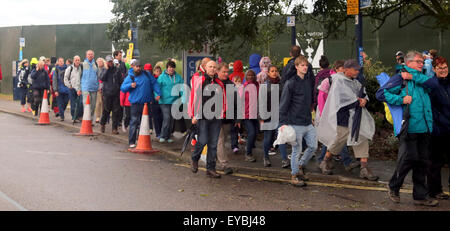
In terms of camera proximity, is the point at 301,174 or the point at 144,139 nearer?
the point at 301,174

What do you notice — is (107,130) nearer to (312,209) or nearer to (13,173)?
(13,173)

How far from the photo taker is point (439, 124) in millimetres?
7762

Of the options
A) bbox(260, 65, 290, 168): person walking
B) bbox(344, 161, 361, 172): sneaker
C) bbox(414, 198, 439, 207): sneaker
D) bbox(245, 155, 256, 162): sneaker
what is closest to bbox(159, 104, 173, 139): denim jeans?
bbox(245, 155, 256, 162): sneaker

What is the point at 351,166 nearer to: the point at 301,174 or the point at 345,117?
the point at 345,117

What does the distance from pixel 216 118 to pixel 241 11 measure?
4446mm

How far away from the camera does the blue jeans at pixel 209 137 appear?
9.55 metres

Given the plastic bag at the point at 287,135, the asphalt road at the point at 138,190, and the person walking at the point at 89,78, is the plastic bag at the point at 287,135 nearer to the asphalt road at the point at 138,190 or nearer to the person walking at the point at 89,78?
the asphalt road at the point at 138,190

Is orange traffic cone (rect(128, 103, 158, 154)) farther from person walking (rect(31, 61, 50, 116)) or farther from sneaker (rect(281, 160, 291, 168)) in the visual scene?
person walking (rect(31, 61, 50, 116))

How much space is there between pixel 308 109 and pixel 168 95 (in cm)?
509

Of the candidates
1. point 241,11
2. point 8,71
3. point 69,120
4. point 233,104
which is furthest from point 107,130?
point 8,71

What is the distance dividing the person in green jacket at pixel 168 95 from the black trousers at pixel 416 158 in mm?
6671

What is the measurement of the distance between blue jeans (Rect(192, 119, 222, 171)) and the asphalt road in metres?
0.27

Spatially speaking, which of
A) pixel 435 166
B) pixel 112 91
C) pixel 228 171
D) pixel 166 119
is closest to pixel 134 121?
pixel 166 119

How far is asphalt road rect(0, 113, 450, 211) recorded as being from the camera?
738cm
